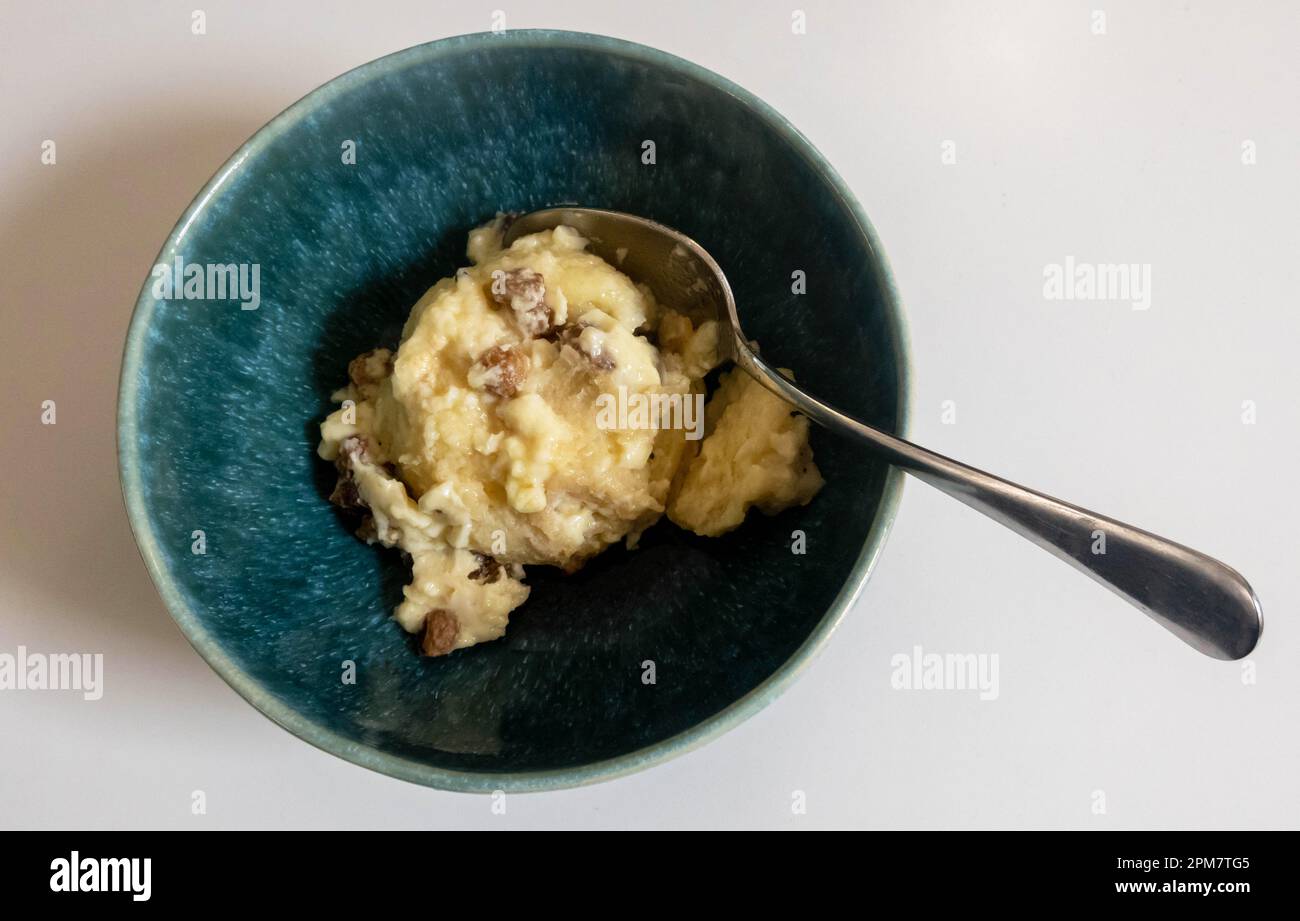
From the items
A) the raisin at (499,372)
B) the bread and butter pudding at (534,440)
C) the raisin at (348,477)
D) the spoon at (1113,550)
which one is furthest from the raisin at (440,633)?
the spoon at (1113,550)

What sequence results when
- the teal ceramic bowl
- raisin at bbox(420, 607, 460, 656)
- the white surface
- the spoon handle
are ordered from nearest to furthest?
the spoon handle < the teal ceramic bowl < raisin at bbox(420, 607, 460, 656) < the white surface

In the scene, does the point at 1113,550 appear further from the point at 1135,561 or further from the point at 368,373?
the point at 368,373

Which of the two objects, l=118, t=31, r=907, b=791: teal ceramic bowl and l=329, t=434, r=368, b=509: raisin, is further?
l=329, t=434, r=368, b=509: raisin

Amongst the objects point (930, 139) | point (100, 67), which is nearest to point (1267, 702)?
point (930, 139)

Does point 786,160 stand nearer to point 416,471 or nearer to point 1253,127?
point 416,471

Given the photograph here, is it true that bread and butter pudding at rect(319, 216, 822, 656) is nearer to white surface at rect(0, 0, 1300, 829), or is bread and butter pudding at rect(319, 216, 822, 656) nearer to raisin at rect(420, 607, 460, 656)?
raisin at rect(420, 607, 460, 656)

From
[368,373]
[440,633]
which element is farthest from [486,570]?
[368,373]

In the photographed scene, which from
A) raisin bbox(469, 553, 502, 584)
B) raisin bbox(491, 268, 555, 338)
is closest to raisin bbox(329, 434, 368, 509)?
raisin bbox(469, 553, 502, 584)

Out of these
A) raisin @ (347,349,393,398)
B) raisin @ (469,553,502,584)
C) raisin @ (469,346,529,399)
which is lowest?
raisin @ (469,553,502,584)
